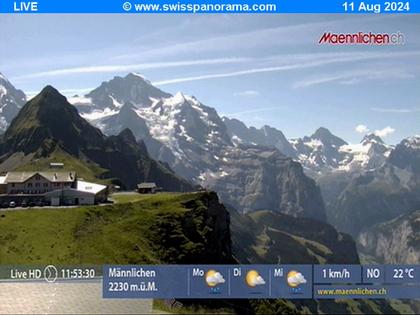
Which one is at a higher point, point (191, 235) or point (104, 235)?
point (191, 235)

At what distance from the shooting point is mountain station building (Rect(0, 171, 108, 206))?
3400cm

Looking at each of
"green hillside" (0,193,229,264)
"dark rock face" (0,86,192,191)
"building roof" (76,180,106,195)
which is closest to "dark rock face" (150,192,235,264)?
"green hillside" (0,193,229,264)

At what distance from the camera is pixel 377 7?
45.8 feet

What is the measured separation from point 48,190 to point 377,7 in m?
25.8

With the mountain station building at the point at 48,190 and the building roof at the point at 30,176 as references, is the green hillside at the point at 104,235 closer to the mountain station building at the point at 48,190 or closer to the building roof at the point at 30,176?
the mountain station building at the point at 48,190

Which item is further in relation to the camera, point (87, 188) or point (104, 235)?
point (87, 188)

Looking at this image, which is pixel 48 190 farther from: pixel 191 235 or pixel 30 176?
pixel 191 235

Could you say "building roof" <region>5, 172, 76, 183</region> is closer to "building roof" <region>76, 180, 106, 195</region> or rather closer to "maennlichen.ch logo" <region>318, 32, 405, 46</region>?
"building roof" <region>76, 180, 106, 195</region>

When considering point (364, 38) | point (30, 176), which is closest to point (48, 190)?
point (30, 176)

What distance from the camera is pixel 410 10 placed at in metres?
14.0

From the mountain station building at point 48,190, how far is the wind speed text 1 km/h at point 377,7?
23.7 m

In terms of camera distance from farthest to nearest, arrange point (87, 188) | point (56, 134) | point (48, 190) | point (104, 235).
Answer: point (56, 134) < point (87, 188) < point (48, 190) < point (104, 235)

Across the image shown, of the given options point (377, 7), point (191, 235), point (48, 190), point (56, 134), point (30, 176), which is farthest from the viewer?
point (56, 134)

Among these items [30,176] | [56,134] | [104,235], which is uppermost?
[56,134]
